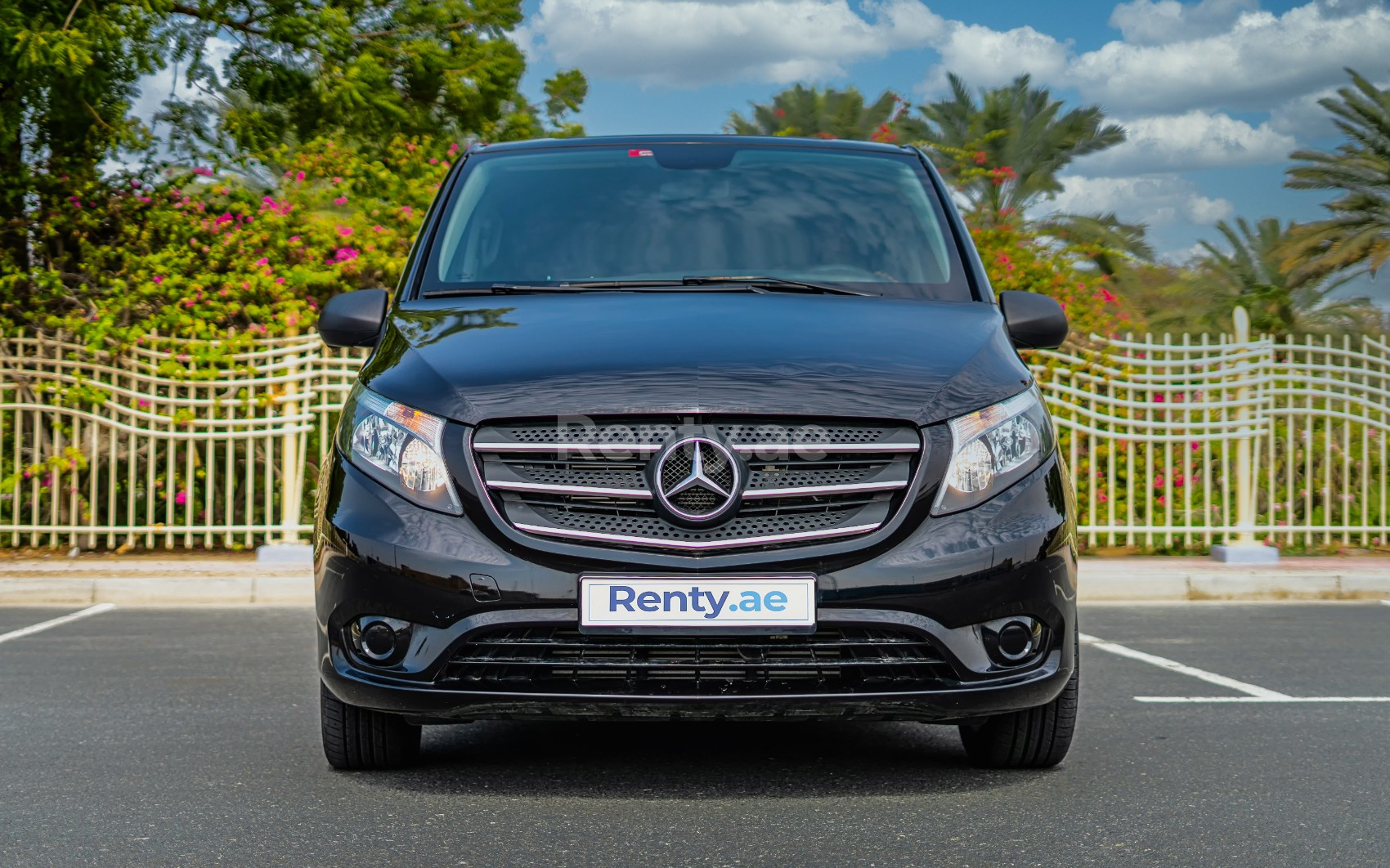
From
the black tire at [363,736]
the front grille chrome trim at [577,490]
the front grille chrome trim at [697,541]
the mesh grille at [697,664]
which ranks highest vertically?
the front grille chrome trim at [577,490]

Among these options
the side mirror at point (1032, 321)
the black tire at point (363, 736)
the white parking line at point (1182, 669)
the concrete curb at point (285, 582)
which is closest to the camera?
the black tire at point (363, 736)

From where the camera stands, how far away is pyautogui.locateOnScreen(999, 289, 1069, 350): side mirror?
4516mm

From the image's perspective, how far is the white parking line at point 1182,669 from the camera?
6074 mm

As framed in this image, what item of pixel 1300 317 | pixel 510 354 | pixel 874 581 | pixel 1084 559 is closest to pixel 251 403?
pixel 1084 559

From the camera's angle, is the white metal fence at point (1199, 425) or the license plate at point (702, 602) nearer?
the license plate at point (702, 602)

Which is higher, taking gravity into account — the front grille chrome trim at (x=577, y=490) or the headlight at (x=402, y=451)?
the headlight at (x=402, y=451)

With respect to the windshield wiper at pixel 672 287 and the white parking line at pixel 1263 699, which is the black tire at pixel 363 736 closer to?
the windshield wiper at pixel 672 287

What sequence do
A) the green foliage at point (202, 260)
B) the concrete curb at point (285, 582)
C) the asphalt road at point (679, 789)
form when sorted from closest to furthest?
the asphalt road at point (679, 789) → the concrete curb at point (285, 582) → the green foliage at point (202, 260)

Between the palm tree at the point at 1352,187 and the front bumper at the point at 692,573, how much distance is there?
2376cm

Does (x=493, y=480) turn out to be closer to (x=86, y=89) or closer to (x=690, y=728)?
(x=690, y=728)

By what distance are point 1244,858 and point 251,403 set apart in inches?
331

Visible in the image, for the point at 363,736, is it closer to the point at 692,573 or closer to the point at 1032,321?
the point at 692,573

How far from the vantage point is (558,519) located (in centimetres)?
369

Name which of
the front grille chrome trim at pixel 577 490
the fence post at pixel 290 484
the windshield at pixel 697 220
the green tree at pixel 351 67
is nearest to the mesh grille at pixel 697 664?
the front grille chrome trim at pixel 577 490
